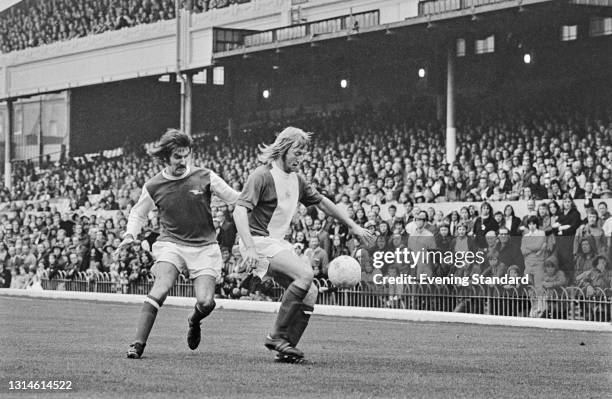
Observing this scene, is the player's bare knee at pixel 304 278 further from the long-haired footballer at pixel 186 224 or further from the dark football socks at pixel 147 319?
the dark football socks at pixel 147 319

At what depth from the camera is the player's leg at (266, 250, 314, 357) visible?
9641mm

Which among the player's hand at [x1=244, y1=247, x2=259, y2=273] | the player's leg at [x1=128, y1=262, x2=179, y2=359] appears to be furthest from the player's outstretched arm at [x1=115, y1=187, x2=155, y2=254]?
the player's hand at [x1=244, y1=247, x2=259, y2=273]

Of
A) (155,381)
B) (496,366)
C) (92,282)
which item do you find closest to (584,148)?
(92,282)

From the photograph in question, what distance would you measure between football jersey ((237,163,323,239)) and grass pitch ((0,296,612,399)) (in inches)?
41.8

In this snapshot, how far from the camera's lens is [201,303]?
995 centimetres

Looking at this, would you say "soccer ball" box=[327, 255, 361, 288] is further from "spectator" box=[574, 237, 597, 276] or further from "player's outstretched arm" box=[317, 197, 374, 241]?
"spectator" box=[574, 237, 597, 276]

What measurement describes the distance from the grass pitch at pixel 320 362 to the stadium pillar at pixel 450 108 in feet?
39.5

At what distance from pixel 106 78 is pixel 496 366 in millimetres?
34123

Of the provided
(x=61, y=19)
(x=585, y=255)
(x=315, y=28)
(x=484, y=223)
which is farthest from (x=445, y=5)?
(x=61, y=19)

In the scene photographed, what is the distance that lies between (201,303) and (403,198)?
13928 millimetres

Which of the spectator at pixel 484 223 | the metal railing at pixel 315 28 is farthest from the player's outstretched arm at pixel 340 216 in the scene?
the metal railing at pixel 315 28

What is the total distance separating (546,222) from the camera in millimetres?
17344

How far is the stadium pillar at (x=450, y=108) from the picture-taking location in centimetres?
2761

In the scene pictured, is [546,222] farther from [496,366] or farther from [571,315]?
[496,366]
